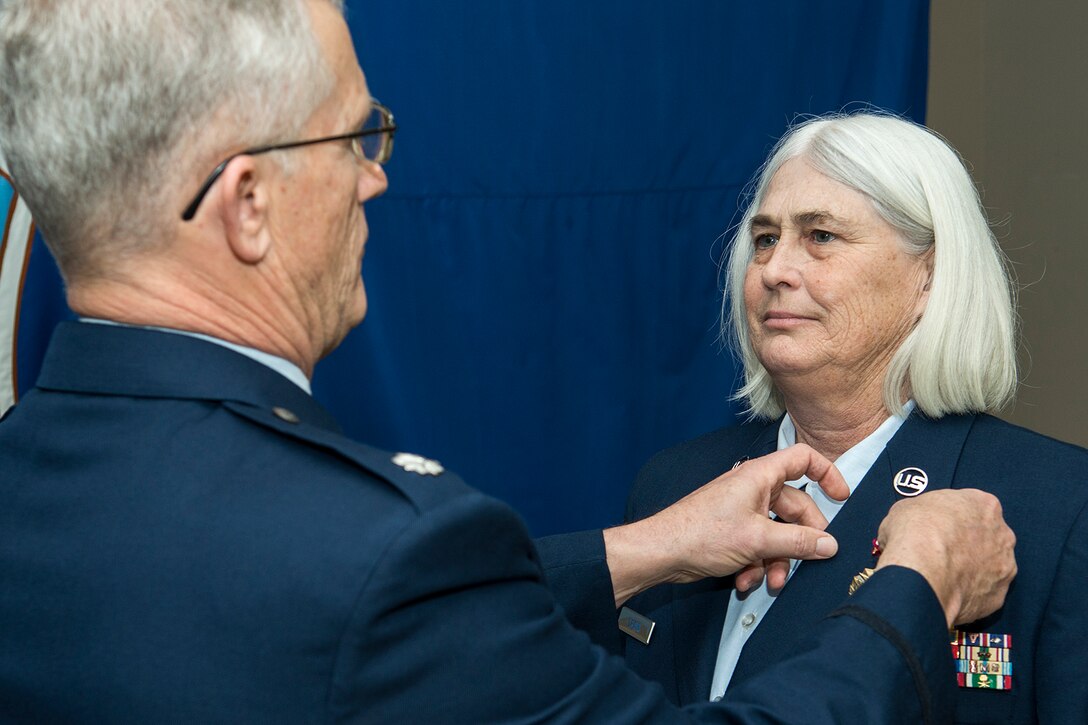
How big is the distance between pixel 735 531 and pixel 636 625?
40 centimetres

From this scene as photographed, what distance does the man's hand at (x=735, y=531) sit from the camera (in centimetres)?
178

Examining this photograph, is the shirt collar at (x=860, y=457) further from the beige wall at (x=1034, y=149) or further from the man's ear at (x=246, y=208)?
the beige wall at (x=1034, y=149)

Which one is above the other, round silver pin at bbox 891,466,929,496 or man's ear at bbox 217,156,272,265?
man's ear at bbox 217,156,272,265

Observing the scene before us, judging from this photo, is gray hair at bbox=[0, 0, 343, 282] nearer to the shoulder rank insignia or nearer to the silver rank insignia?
the silver rank insignia

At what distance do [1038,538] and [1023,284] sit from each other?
2.02 meters

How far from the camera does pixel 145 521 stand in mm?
1055

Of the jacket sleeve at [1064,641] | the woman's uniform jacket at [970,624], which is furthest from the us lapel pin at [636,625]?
the jacket sleeve at [1064,641]

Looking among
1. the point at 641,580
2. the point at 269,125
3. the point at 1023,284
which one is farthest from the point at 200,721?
the point at 1023,284

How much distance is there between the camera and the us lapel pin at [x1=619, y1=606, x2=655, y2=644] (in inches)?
81.3

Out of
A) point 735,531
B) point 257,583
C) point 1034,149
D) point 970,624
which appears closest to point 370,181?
point 257,583

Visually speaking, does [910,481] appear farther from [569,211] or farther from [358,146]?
[358,146]

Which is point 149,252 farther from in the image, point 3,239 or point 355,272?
point 3,239

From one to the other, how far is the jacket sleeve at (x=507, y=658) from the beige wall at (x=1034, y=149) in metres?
2.43

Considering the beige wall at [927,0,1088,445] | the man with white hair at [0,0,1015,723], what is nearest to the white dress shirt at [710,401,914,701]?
the man with white hair at [0,0,1015,723]
